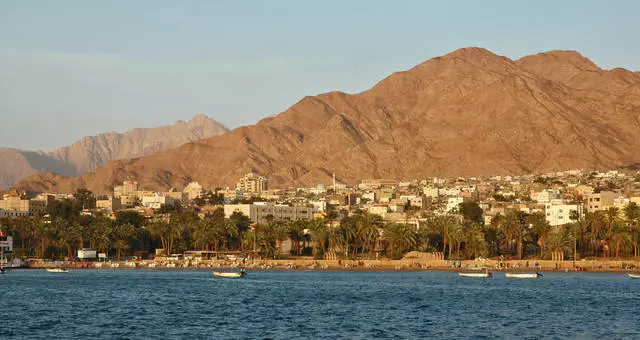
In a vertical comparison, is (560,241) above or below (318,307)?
above

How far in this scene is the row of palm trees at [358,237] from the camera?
15312 centimetres

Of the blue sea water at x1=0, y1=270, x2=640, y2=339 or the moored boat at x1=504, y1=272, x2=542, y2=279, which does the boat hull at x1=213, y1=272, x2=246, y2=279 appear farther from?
the moored boat at x1=504, y1=272, x2=542, y2=279

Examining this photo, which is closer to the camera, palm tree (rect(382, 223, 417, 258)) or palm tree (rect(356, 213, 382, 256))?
palm tree (rect(382, 223, 417, 258))

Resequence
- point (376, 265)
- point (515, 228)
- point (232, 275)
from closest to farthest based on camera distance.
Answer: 1. point (232, 275)
2. point (515, 228)
3. point (376, 265)

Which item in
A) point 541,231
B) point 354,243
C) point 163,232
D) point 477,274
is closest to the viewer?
point 477,274

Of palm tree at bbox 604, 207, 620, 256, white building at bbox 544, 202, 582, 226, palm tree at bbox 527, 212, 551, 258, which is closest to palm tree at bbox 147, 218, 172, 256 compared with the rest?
palm tree at bbox 527, 212, 551, 258

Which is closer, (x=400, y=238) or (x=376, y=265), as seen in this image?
(x=376, y=265)

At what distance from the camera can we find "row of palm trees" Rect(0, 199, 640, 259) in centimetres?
15312

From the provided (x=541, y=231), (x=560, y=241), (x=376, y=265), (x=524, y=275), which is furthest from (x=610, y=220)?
(x=376, y=265)

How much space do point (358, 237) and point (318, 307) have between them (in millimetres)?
81971

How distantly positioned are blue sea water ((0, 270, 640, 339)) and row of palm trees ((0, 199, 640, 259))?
2225 cm

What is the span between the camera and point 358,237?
16638cm

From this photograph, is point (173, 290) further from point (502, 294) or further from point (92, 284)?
point (502, 294)

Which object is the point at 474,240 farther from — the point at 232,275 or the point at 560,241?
the point at 232,275
